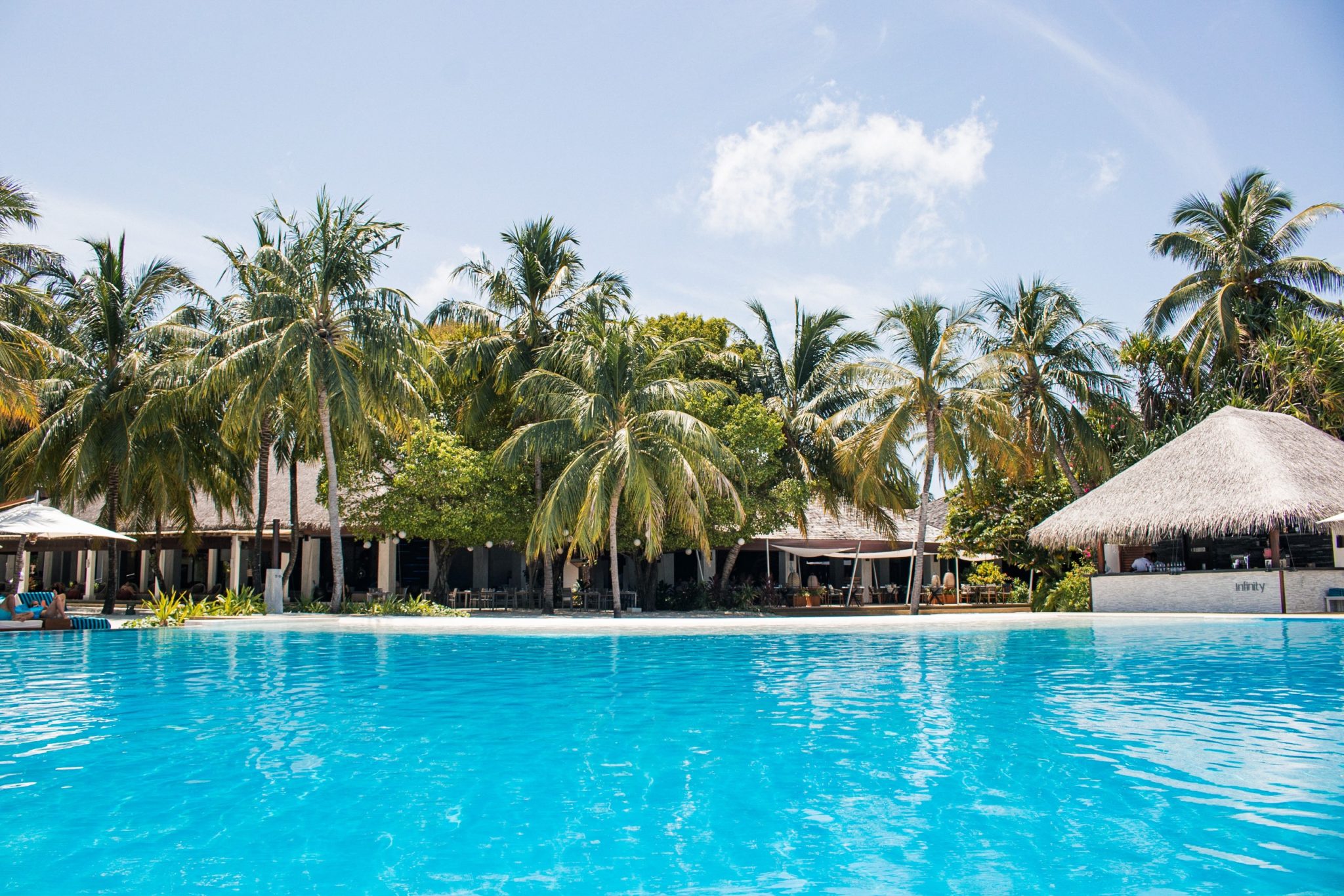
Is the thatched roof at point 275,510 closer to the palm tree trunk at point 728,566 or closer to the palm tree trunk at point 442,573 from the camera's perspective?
the palm tree trunk at point 442,573

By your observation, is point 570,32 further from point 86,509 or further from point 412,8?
point 86,509

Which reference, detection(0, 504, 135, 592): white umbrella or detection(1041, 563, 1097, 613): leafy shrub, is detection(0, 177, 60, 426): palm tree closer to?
detection(0, 504, 135, 592): white umbrella

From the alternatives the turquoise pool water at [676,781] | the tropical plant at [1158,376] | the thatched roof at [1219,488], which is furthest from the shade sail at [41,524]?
the tropical plant at [1158,376]

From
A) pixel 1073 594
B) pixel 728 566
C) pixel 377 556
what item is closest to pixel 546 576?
pixel 728 566

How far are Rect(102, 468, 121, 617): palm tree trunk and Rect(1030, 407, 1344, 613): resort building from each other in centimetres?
1954

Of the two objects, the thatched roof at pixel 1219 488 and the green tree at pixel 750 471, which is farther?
the green tree at pixel 750 471

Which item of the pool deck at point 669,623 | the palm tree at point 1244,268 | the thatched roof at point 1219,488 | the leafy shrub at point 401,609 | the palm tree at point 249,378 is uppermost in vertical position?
the palm tree at point 1244,268

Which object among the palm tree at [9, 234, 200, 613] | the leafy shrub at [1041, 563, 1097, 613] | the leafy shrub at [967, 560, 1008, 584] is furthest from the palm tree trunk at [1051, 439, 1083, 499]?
the palm tree at [9, 234, 200, 613]

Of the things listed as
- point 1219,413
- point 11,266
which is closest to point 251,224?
point 11,266

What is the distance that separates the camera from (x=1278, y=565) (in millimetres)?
17734

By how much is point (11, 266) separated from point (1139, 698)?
65.2 ft

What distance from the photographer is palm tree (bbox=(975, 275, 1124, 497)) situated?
23.6 meters

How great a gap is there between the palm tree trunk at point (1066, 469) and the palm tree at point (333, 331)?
51.1 feet

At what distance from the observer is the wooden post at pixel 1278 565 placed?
17.2 m
